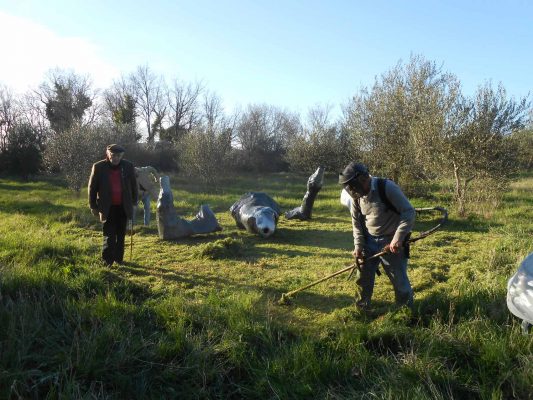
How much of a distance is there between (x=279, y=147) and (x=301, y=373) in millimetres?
35009

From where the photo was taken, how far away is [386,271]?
4.69m

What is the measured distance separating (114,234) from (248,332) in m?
3.44

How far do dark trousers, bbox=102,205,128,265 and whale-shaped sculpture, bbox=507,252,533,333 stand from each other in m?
5.30

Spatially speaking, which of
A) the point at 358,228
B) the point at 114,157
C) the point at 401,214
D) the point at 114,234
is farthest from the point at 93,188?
the point at 401,214

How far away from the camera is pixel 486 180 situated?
36.5 feet

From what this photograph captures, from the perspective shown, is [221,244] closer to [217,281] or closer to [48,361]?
[217,281]

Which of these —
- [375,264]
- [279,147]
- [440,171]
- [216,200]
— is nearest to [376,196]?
[375,264]

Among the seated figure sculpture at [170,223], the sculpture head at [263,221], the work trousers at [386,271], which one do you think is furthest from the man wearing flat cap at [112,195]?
the work trousers at [386,271]

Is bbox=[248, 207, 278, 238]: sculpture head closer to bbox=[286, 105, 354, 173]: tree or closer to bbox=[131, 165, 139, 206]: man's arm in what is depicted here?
bbox=[131, 165, 139, 206]: man's arm

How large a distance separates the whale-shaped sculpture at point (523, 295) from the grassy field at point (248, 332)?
0.60 ft

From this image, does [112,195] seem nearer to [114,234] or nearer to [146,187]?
[114,234]

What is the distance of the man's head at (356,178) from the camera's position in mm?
4204

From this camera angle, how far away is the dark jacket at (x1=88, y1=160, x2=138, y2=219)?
6.28m

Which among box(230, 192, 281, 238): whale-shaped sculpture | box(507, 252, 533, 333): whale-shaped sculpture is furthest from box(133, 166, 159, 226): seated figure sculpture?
box(507, 252, 533, 333): whale-shaped sculpture
